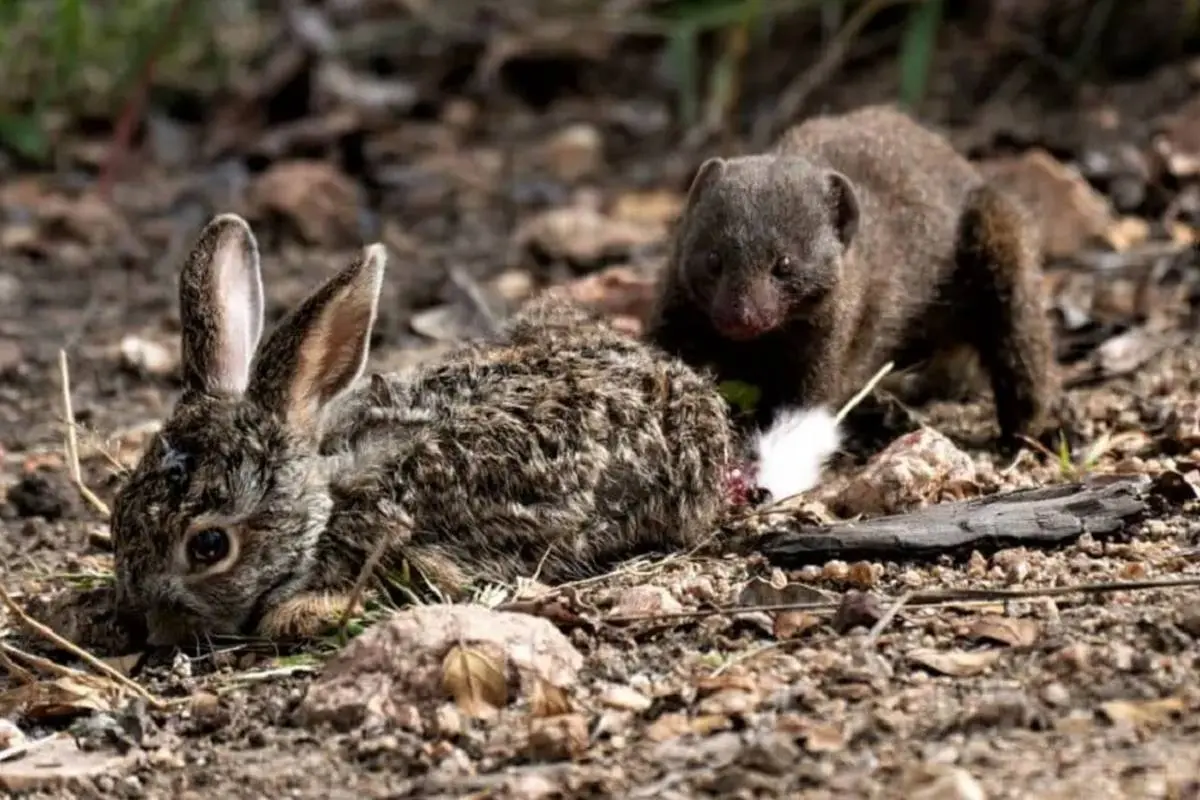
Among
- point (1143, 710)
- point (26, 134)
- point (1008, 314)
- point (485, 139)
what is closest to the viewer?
point (1143, 710)

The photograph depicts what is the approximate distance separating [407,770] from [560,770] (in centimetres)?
34

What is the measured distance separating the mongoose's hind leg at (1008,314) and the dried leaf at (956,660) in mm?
2149

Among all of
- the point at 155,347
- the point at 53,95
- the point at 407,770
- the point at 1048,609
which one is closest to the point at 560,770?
the point at 407,770

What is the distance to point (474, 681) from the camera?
422 centimetres

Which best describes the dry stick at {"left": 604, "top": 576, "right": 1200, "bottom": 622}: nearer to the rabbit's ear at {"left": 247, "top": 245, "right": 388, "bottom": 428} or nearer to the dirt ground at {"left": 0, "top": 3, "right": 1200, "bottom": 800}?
the dirt ground at {"left": 0, "top": 3, "right": 1200, "bottom": 800}

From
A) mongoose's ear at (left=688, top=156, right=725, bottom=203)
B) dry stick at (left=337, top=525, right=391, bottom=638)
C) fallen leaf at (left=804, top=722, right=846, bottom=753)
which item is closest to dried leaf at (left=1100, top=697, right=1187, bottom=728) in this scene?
fallen leaf at (left=804, top=722, right=846, bottom=753)

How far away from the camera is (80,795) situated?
4.14m

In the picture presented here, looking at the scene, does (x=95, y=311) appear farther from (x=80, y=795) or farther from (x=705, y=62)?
(x=80, y=795)

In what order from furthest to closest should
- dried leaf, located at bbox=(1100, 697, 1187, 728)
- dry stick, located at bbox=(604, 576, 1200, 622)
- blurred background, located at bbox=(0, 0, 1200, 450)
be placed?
1. blurred background, located at bbox=(0, 0, 1200, 450)
2. dry stick, located at bbox=(604, 576, 1200, 622)
3. dried leaf, located at bbox=(1100, 697, 1187, 728)

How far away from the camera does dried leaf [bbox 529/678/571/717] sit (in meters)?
4.17

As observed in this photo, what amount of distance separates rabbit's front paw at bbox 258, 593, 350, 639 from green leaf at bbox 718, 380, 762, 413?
1.49m

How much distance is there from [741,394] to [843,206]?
879 millimetres

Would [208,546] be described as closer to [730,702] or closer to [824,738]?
[730,702]

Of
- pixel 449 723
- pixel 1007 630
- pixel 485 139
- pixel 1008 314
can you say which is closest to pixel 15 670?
pixel 449 723
